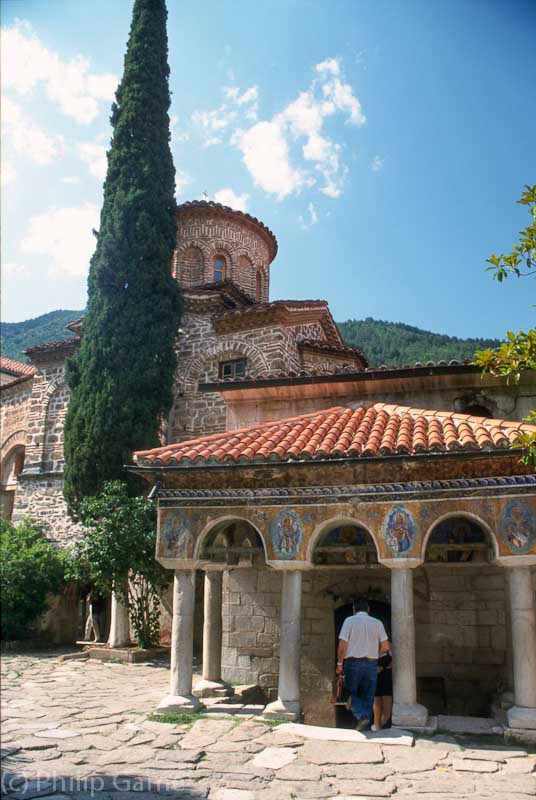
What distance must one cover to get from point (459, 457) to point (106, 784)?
4373mm

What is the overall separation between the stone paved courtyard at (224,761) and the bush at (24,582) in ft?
20.7

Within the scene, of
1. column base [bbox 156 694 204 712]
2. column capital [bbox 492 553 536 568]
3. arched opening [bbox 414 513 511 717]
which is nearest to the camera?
column capital [bbox 492 553 536 568]

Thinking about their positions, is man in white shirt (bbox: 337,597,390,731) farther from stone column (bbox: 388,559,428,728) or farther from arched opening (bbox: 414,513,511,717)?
arched opening (bbox: 414,513,511,717)

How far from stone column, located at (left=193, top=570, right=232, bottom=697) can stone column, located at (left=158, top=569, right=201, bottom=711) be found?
961 mm

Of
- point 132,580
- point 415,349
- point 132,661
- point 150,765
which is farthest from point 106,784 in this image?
point 415,349

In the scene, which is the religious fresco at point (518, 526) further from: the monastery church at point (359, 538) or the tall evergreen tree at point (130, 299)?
the tall evergreen tree at point (130, 299)

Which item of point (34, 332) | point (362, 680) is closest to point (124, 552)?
point (362, 680)

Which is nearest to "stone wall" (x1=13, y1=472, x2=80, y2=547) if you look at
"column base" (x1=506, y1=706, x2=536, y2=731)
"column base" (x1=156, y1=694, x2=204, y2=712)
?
"column base" (x1=156, y1=694, x2=204, y2=712)

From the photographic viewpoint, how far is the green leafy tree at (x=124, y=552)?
1184 centimetres

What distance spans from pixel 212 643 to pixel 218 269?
12462 mm

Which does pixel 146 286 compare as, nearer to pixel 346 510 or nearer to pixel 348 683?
pixel 346 510

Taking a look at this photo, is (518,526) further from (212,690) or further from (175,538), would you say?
(212,690)

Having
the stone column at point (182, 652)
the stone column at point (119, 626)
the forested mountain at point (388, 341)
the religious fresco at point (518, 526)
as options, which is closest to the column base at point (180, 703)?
the stone column at point (182, 652)

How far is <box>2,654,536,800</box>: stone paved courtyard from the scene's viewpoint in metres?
4.64
